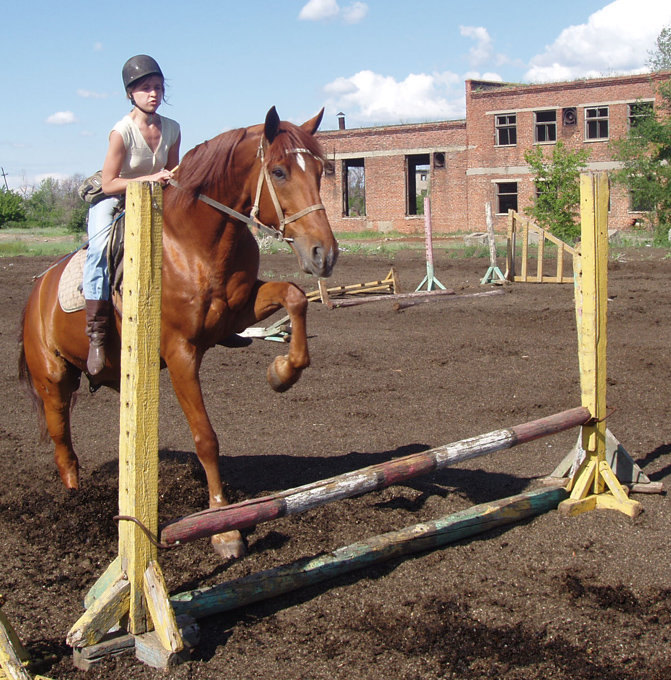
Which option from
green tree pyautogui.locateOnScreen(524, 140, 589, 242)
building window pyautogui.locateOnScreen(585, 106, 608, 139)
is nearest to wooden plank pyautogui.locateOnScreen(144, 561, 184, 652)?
→ green tree pyautogui.locateOnScreen(524, 140, 589, 242)

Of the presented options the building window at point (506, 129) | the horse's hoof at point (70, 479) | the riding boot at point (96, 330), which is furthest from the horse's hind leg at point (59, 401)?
the building window at point (506, 129)

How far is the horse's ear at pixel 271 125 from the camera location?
4.43 m

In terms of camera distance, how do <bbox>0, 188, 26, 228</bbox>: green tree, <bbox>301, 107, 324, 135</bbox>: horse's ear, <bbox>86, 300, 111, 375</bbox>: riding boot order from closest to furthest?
1. <bbox>301, 107, 324, 135</bbox>: horse's ear
2. <bbox>86, 300, 111, 375</bbox>: riding boot
3. <bbox>0, 188, 26, 228</bbox>: green tree

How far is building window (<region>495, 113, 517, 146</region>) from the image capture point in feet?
145

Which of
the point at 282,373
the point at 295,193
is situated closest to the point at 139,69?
the point at 295,193

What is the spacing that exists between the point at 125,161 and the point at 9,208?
5983 cm

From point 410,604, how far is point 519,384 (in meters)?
5.73

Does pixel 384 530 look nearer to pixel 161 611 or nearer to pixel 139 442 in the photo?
pixel 161 611

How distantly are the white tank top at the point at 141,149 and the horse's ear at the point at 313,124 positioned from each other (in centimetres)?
95

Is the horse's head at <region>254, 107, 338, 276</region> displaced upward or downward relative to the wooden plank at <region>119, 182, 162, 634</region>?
upward

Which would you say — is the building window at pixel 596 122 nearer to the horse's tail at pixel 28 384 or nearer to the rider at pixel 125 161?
the horse's tail at pixel 28 384

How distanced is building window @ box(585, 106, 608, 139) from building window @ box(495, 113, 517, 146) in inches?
157

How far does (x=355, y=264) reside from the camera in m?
Answer: 25.6

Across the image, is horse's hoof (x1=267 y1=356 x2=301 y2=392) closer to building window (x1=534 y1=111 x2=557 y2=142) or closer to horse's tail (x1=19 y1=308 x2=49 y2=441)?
horse's tail (x1=19 y1=308 x2=49 y2=441)
